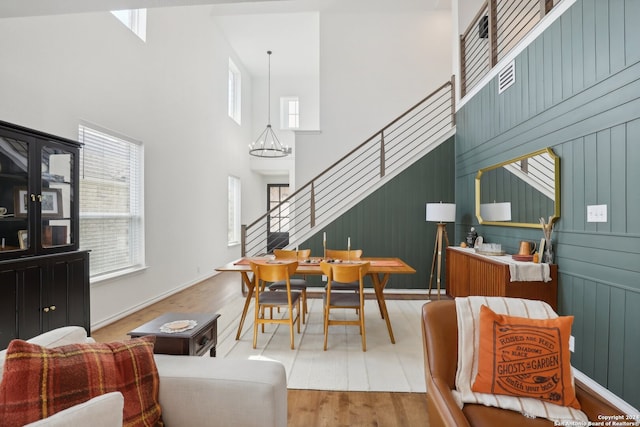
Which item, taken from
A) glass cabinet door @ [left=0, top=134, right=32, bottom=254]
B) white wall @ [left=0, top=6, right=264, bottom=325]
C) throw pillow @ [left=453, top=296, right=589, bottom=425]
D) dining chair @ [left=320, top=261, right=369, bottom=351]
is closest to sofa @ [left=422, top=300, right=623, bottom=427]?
throw pillow @ [left=453, top=296, right=589, bottom=425]

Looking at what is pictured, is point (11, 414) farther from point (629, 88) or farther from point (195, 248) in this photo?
point (195, 248)

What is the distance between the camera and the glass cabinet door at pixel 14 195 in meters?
2.45

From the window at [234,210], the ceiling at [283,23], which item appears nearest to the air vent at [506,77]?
the ceiling at [283,23]

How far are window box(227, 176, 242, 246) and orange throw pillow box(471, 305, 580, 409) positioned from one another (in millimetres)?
7832

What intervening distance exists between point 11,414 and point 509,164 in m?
4.23

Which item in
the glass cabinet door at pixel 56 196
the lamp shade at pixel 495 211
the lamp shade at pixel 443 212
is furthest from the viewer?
the lamp shade at pixel 443 212

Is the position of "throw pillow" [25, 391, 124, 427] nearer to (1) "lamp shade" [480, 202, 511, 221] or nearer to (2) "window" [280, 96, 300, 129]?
(1) "lamp shade" [480, 202, 511, 221]

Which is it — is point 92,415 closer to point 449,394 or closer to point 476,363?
point 449,394

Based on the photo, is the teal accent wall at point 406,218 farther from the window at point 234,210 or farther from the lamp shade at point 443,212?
the window at point 234,210

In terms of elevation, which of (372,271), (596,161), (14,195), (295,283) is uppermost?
(596,161)

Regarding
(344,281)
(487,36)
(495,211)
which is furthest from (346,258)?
(487,36)

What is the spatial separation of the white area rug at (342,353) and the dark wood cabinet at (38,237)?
140 cm

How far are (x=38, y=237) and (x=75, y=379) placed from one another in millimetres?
2231

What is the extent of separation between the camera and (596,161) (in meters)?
2.44
